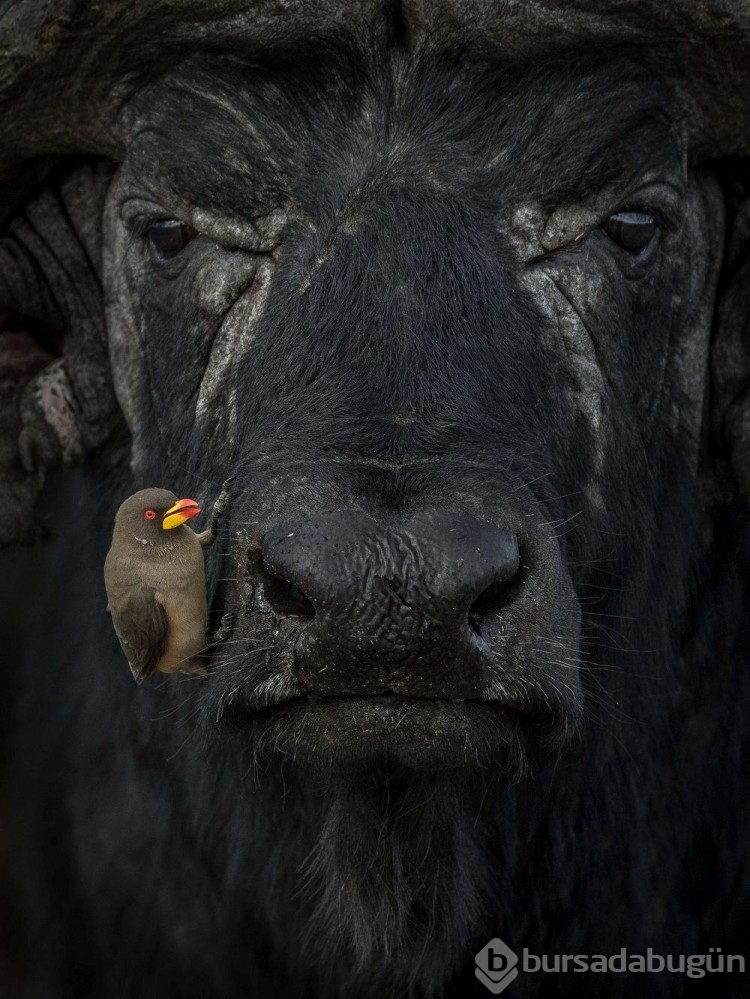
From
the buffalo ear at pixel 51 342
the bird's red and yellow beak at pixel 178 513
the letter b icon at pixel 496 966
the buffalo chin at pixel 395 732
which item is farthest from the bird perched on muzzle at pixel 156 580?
the letter b icon at pixel 496 966

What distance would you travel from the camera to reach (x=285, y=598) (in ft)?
9.03

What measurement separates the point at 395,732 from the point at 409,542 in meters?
0.43

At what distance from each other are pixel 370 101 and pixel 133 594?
4.31 feet

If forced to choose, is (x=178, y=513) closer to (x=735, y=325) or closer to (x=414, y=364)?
(x=414, y=364)

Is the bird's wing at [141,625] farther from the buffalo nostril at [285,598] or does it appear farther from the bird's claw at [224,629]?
the buffalo nostril at [285,598]

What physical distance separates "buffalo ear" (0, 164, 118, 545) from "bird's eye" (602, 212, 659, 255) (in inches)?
55.8

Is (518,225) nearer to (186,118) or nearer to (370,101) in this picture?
(370,101)

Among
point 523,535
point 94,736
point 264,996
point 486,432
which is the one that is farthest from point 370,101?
point 264,996

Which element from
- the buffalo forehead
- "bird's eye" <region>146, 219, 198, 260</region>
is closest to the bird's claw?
the buffalo forehead

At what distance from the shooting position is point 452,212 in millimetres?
3180

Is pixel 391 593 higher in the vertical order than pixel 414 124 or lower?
lower

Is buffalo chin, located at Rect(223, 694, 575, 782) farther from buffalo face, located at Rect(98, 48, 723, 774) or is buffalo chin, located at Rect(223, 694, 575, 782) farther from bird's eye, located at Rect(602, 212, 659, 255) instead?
bird's eye, located at Rect(602, 212, 659, 255)

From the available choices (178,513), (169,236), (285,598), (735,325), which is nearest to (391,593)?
(285,598)

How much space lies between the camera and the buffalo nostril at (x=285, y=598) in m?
2.72
